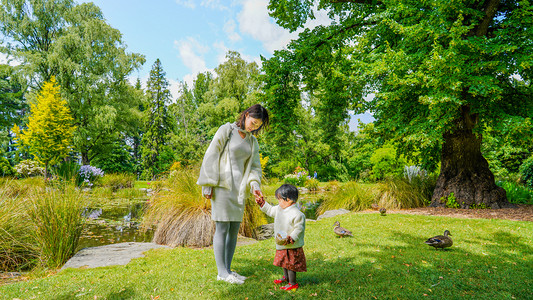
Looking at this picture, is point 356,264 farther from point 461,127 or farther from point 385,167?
point 385,167

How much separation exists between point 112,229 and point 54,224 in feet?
10.4

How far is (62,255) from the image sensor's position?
373 cm

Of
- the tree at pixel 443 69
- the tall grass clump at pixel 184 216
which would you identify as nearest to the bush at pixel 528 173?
the tree at pixel 443 69

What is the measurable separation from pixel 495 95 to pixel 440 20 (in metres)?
1.99

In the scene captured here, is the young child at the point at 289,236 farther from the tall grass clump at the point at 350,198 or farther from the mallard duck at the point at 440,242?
the tall grass clump at the point at 350,198

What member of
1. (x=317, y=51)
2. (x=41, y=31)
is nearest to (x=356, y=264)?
(x=317, y=51)

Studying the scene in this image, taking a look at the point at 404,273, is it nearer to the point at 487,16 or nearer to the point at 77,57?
the point at 487,16

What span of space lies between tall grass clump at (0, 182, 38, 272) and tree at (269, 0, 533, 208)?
729 cm

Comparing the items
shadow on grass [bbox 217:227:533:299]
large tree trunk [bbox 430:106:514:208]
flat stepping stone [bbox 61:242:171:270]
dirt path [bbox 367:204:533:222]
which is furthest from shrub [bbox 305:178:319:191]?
flat stepping stone [bbox 61:242:171:270]

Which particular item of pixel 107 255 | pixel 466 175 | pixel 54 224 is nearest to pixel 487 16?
pixel 466 175

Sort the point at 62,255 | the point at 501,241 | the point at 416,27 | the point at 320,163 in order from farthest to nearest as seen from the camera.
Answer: the point at 320,163, the point at 416,27, the point at 501,241, the point at 62,255

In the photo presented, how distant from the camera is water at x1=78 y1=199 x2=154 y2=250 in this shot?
552 centimetres

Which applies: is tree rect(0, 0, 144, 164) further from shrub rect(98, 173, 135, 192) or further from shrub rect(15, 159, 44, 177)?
shrub rect(98, 173, 135, 192)

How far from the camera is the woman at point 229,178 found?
9.17 feet
